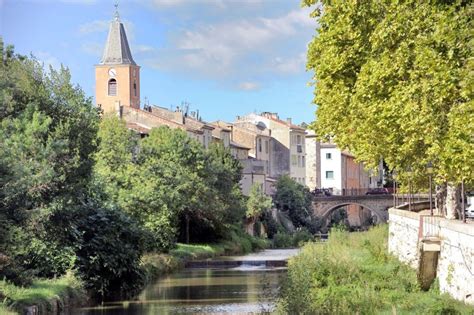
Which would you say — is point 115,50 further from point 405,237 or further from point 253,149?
point 405,237

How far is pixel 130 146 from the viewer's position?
207 feet

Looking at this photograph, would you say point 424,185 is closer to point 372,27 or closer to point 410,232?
point 410,232

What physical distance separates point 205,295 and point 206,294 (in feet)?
1.44

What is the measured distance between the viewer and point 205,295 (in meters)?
39.6

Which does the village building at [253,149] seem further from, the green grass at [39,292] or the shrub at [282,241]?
the green grass at [39,292]

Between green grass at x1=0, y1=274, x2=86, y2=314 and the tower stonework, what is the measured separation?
220 feet

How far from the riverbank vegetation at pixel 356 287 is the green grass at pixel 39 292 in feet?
22.5

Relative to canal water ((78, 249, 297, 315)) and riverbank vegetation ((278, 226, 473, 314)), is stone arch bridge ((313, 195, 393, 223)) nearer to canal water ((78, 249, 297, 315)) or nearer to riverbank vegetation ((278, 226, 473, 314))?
canal water ((78, 249, 297, 315))

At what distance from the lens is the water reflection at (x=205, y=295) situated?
33219 millimetres

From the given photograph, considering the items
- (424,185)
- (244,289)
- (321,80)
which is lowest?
(244,289)

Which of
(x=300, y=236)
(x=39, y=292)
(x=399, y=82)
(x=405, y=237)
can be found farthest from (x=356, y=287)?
(x=300, y=236)

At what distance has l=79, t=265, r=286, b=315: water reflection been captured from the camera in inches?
1308

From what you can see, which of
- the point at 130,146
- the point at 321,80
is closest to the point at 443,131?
the point at 321,80

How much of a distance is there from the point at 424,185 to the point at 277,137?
75.9m
